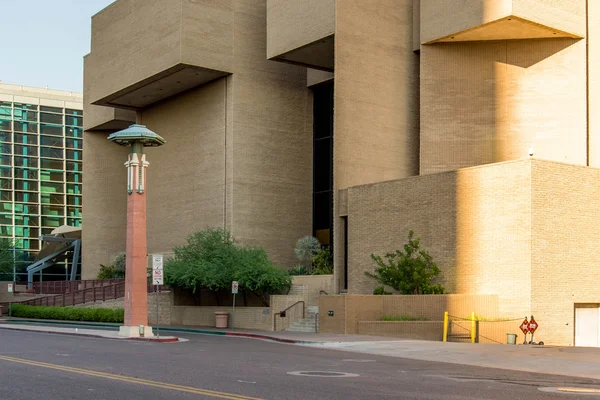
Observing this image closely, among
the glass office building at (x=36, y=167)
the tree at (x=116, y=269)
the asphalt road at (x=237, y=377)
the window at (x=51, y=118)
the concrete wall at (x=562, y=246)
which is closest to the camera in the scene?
the asphalt road at (x=237, y=377)

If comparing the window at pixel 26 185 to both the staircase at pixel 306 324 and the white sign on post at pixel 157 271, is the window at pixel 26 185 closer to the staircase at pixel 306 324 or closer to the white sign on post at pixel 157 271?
the staircase at pixel 306 324

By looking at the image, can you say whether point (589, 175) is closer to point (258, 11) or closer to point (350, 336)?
point (350, 336)

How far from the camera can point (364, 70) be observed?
151 feet

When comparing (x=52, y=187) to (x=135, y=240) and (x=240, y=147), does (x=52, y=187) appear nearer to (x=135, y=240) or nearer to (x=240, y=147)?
(x=240, y=147)

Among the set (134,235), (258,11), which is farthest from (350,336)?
(258,11)

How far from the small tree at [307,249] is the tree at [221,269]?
4.95 meters

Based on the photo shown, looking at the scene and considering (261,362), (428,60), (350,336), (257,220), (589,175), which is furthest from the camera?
(257,220)

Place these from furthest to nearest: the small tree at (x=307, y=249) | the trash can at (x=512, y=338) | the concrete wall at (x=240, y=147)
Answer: the concrete wall at (x=240, y=147), the small tree at (x=307, y=249), the trash can at (x=512, y=338)

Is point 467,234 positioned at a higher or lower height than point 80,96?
lower

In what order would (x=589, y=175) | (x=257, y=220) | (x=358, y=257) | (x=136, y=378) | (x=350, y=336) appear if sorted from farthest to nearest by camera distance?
(x=257, y=220) → (x=358, y=257) → (x=589, y=175) → (x=350, y=336) → (x=136, y=378)

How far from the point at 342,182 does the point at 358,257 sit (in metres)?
4.48

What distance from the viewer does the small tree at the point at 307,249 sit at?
50.9m

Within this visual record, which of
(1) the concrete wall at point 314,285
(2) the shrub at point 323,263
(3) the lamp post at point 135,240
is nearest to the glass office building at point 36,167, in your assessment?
(2) the shrub at point 323,263

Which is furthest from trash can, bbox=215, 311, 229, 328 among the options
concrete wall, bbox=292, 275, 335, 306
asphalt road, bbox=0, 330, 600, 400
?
asphalt road, bbox=0, 330, 600, 400
